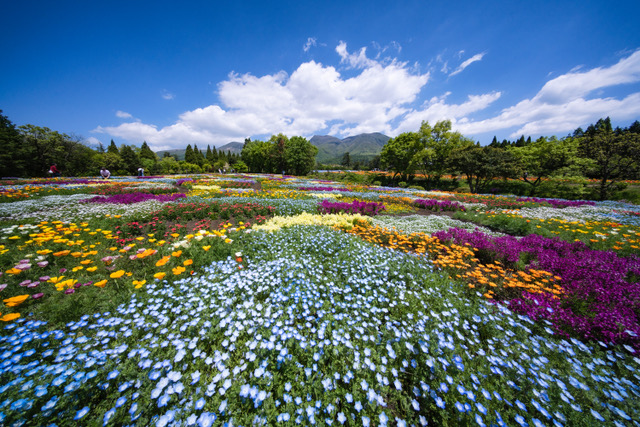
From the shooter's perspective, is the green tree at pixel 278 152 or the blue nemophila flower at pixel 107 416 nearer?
the blue nemophila flower at pixel 107 416

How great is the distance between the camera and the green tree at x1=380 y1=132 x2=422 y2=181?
33469 millimetres

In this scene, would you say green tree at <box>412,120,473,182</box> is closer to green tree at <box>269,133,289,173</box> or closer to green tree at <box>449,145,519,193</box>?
green tree at <box>449,145,519,193</box>

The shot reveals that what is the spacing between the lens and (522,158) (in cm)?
2691

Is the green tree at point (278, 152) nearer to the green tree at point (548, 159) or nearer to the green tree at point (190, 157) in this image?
the green tree at point (190, 157)

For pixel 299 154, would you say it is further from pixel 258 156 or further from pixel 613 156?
pixel 613 156

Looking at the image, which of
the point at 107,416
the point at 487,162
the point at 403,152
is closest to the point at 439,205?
the point at 107,416

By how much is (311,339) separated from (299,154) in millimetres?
46789

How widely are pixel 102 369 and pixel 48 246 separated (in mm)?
5034

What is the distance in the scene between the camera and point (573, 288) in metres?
4.08

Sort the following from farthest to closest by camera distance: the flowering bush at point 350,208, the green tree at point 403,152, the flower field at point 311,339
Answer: the green tree at point 403,152 → the flowering bush at point 350,208 → the flower field at point 311,339

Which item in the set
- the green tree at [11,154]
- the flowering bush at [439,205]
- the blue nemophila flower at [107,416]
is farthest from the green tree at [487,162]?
the green tree at [11,154]

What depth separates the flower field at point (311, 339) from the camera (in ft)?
6.58

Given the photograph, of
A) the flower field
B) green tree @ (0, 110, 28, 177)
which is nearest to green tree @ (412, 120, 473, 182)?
the flower field

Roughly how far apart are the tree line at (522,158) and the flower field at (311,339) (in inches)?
930
